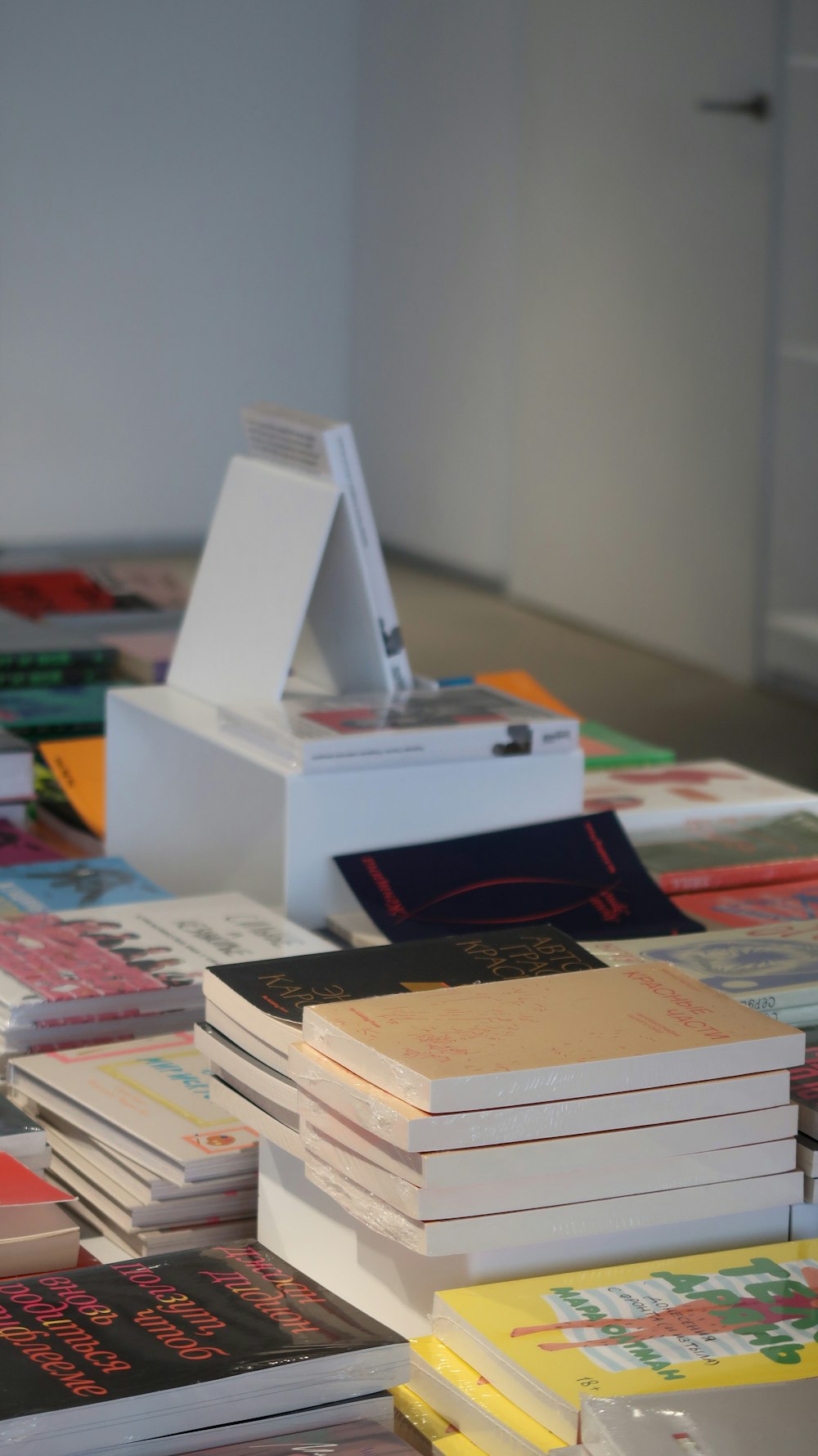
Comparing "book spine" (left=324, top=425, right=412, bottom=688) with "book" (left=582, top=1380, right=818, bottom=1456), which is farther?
"book spine" (left=324, top=425, right=412, bottom=688)

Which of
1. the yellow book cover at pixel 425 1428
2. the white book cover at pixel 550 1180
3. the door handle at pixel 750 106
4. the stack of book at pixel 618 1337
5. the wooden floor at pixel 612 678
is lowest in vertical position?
the wooden floor at pixel 612 678

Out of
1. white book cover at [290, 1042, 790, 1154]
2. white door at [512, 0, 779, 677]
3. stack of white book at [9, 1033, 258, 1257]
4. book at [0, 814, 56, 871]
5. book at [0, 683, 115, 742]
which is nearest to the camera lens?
white book cover at [290, 1042, 790, 1154]

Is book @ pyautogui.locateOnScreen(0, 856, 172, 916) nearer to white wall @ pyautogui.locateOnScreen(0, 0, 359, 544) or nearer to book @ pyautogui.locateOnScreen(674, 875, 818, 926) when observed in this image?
book @ pyautogui.locateOnScreen(674, 875, 818, 926)

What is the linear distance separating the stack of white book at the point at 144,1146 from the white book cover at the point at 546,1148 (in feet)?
0.61

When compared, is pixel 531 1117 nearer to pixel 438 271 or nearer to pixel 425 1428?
pixel 425 1428

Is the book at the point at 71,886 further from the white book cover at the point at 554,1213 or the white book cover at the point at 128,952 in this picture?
the white book cover at the point at 554,1213

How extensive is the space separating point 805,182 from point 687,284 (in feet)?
1.72

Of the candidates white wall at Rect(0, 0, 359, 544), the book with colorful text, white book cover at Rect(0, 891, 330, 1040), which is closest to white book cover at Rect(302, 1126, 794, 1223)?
the book with colorful text

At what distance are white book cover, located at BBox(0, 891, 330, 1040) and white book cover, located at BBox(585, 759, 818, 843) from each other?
0.48 meters

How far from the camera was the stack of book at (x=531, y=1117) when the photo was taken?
3.03 feet

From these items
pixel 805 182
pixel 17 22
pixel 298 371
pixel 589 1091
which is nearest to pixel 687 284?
pixel 805 182

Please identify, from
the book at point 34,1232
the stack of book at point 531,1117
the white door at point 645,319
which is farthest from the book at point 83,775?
the white door at point 645,319

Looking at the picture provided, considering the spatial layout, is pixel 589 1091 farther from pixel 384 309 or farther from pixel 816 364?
pixel 816 364

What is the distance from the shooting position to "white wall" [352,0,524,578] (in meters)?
4.06
